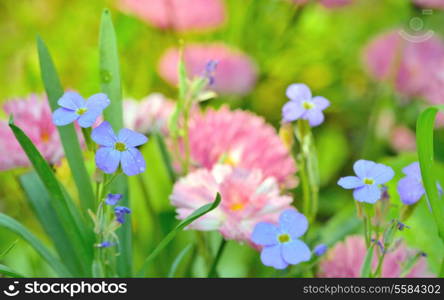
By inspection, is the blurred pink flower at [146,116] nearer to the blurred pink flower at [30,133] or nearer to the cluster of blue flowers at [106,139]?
the blurred pink flower at [30,133]

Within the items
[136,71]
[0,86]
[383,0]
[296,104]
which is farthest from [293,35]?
[296,104]

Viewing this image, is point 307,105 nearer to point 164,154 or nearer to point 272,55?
point 164,154

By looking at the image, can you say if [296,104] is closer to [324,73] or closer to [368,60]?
[368,60]

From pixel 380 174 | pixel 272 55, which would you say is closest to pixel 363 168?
pixel 380 174

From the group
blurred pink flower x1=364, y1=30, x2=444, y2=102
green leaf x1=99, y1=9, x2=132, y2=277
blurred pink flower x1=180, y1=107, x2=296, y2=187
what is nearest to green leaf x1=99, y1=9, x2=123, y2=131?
green leaf x1=99, y1=9, x2=132, y2=277

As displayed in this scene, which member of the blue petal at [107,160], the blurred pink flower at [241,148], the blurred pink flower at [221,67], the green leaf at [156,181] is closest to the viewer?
the blue petal at [107,160]

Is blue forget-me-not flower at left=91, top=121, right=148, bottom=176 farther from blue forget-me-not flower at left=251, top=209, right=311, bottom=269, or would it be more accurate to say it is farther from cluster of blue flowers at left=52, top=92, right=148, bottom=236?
blue forget-me-not flower at left=251, top=209, right=311, bottom=269

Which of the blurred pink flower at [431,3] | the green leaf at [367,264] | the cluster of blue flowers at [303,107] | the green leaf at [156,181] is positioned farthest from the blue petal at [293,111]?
the blurred pink flower at [431,3]
